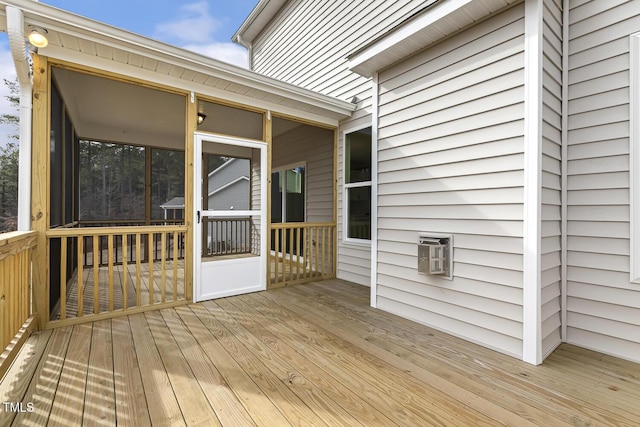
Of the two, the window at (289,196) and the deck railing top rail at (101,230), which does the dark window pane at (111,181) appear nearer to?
the window at (289,196)

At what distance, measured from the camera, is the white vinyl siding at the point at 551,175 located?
7.46ft

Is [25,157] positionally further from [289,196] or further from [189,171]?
[289,196]

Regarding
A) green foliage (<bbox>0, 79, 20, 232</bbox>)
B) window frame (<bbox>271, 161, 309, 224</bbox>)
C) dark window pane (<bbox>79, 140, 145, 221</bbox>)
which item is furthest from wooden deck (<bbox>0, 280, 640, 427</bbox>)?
dark window pane (<bbox>79, 140, 145, 221</bbox>)

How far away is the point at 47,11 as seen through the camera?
7.58 ft

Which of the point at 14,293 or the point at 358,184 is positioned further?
the point at 358,184

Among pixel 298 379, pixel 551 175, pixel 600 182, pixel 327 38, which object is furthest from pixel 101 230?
pixel 327 38

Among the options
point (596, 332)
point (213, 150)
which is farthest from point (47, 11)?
point (596, 332)

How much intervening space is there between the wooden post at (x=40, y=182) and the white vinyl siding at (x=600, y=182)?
14.6 ft

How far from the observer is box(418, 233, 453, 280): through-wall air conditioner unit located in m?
2.70

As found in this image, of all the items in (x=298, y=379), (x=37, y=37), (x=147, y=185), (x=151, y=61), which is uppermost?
(x=151, y=61)

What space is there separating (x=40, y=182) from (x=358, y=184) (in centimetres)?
359

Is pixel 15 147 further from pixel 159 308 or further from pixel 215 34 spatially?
pixel 215 34

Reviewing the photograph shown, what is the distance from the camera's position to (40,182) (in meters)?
2.62

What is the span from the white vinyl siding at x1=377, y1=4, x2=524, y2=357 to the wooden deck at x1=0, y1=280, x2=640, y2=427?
31cm
